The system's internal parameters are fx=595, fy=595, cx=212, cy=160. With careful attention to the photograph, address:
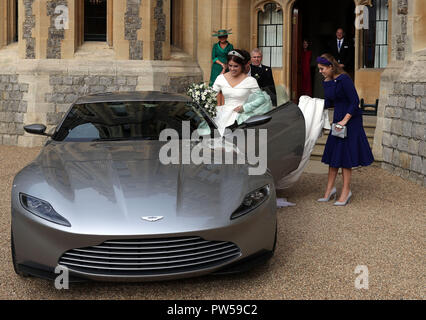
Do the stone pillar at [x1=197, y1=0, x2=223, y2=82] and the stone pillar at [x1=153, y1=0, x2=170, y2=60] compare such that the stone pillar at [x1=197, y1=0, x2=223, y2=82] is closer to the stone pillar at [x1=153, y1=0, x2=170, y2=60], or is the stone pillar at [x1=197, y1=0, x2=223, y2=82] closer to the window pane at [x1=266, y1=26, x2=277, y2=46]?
the stone pillar at [x1=153, y1=0, x2=170, y2=60]

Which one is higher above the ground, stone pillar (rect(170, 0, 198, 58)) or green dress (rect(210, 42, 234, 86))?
stone pillar (rect(170, 0, 198, 58))

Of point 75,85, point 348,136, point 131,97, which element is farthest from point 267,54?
point 131,97

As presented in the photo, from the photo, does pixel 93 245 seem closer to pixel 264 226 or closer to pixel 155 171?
pixel 155 171

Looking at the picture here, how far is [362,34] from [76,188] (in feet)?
33.3

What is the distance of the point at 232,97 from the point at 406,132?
10.3 ft

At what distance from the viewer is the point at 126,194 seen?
372cm

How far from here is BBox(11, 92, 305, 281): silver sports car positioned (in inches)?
137

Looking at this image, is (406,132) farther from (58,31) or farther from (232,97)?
(58,31)

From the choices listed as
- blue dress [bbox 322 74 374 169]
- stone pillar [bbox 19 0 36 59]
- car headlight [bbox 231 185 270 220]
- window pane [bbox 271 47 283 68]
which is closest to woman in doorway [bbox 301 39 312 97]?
window pane [bbox 271 47 283 68]

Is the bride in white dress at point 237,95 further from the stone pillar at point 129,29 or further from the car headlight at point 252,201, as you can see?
the stone pillar at point 129,29

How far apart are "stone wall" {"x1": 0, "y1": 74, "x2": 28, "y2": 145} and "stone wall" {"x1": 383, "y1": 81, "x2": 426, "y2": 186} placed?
7323 millimetres

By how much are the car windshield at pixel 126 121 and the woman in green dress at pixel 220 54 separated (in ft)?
23.2

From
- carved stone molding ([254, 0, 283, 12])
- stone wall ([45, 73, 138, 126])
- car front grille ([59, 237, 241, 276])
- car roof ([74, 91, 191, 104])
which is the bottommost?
car front grille ([59, 237, 241, 276])

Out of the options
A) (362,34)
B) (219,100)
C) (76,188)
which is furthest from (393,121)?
(76,188)
